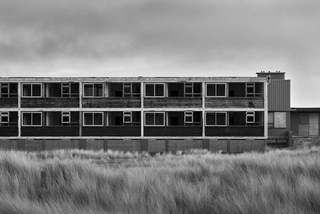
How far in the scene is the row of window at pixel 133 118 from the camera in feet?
122

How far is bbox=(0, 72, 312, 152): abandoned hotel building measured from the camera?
120ft

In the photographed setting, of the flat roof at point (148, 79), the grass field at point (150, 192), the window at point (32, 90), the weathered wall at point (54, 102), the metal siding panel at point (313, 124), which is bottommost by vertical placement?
the grass field at point (150, 192)

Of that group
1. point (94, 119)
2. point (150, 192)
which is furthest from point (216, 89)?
point (150, 192)

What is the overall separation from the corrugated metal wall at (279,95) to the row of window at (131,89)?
713 centimetres

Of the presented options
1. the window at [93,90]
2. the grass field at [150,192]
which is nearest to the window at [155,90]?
the window at [93,90]

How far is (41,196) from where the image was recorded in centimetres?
957

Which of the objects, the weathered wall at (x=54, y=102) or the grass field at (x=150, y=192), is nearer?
the grass field at (x=150, y=192)

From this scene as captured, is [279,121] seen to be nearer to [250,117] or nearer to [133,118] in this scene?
[250,117]

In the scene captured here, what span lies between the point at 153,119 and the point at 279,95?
1637cm

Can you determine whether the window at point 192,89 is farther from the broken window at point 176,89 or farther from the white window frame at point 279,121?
the white window frame at point 279,121

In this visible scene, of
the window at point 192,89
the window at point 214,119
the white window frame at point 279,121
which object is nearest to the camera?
the window at point 192,89

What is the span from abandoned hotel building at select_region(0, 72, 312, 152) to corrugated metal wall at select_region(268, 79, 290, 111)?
333 inches

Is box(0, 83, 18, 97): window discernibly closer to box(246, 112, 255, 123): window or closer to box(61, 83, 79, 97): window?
box(61, 83, 79, 97): window

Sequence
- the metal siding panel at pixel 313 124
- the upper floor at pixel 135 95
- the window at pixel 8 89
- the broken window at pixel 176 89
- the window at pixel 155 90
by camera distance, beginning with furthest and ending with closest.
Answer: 1. the metal siding panel at pixel 313 124
2. the broken window at pixel 176 89
3. the window at pixel 155 90
4. the window at pixel 8 89
5. the upper floor at pixel 135 95
